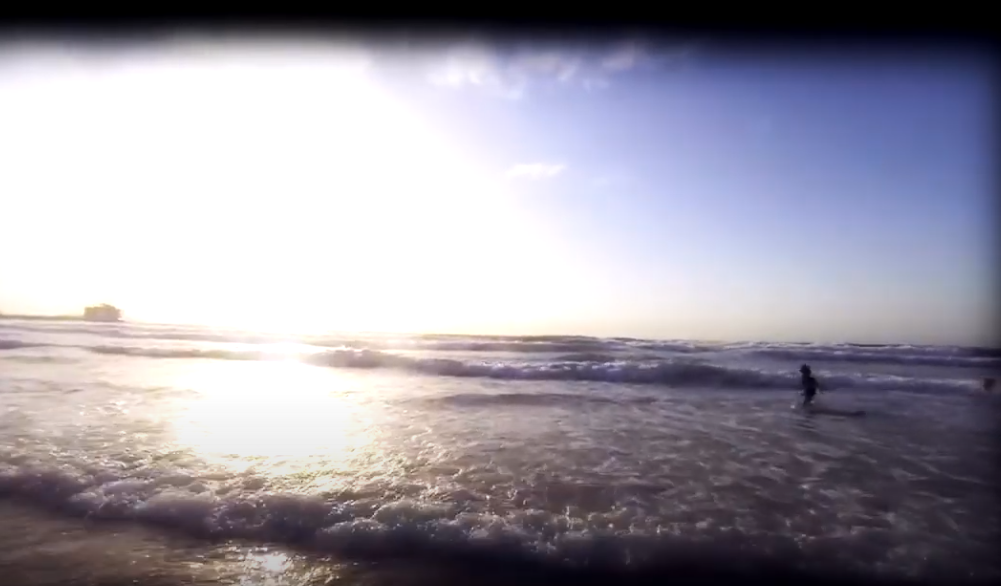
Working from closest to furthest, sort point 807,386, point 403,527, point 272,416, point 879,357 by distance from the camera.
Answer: point 403,527, point 272,416, point 807,386, point 879,357

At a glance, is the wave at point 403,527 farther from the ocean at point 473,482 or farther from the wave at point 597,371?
the wave at point 597,371

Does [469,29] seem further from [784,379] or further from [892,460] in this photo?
[784,379]

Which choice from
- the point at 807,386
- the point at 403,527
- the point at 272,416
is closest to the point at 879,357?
the point at 807,386

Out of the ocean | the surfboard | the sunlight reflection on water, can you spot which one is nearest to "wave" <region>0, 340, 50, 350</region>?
the ocean

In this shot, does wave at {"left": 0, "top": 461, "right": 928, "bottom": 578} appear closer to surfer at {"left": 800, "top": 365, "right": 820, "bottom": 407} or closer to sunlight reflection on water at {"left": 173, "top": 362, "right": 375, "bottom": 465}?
sunlight reflection on water at {"left": 173, "top": 362, "right": 375, "bottom": 465}

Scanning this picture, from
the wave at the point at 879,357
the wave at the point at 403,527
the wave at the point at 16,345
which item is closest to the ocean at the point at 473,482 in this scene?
the wave at the point at 403,527

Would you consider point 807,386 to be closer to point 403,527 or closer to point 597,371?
point 597,371

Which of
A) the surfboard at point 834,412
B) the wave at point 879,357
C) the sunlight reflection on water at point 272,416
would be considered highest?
the wave at point 879,357

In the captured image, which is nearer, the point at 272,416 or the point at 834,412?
the point at 272,416
